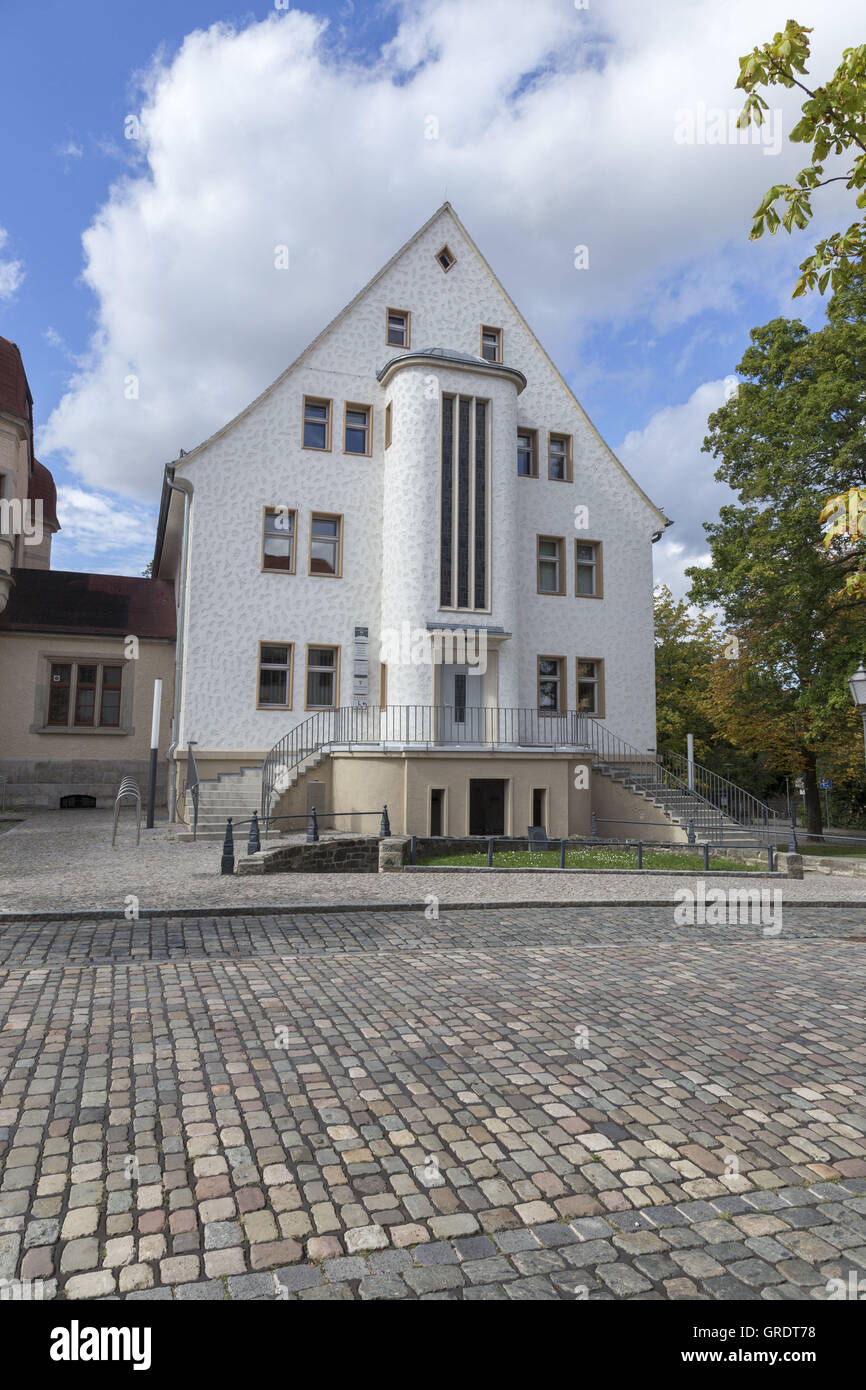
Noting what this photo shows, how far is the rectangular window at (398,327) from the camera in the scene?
24125 millimetres

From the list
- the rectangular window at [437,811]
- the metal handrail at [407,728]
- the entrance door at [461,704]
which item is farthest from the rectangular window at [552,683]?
the rectangular window at [437,811]

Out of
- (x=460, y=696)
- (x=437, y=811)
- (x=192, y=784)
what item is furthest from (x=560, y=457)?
(x=192, y=784)

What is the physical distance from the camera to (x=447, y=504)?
22.3 m

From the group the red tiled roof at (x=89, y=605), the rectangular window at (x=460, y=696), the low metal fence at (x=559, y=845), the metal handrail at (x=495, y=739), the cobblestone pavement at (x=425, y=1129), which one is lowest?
the cobblestone pavement at (x=425, y=1129)

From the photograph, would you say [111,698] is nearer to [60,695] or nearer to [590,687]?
[60,695]

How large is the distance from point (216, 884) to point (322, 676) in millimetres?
10725

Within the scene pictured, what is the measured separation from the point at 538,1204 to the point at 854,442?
70.0 ft

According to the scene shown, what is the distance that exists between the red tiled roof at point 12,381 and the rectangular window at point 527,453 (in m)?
15.2

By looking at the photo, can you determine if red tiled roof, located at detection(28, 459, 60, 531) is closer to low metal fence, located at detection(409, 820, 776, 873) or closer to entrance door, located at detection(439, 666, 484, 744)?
entrance door, located at detection(439, 666, 484, 744)

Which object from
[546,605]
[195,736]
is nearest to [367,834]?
[195,736]

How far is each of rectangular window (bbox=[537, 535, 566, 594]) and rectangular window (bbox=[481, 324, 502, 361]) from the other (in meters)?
5.61

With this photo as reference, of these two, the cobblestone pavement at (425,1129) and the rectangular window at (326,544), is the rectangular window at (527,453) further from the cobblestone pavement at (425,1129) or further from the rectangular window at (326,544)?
the cobblestone pavement at (425,1129)

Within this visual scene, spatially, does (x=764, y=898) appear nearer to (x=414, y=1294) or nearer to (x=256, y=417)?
(x=414, y=1294)

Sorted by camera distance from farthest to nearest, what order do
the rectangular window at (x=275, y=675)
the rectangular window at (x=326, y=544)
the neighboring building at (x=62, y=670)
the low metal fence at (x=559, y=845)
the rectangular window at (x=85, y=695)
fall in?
the rectangular window at (x=85, y=695), the neighboring building at (x=62, y=670), the rectangular window at (x=326, y=544), the rectangular window at (x=275, y=675), the low metal fence at (x=559, y=845)
